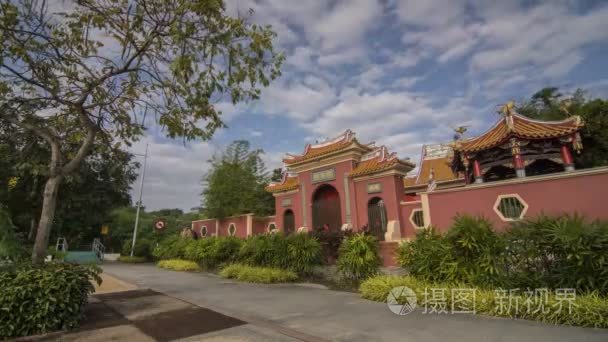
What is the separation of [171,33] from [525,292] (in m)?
7.78

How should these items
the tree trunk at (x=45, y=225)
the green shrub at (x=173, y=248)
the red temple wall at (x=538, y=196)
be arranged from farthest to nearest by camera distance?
the green shrub at (x=173, y=248)
the red temple wall at (x=538, y=196)
the tree trunk at (x=45, y=225)

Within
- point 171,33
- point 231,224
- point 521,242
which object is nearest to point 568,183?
point 521,242

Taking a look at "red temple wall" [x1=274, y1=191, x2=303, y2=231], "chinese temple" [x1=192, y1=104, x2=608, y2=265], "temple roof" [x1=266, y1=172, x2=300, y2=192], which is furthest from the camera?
"temple roof" [x1=266, y1=172, x2=300, y2=192]

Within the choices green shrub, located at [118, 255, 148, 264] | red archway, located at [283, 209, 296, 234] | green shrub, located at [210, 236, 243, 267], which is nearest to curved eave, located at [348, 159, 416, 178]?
red archway, located at [283, 209, 296, 234]

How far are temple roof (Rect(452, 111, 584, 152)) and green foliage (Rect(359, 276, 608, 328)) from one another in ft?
23.1

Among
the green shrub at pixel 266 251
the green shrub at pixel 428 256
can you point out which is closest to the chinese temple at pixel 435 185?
the green shrub at pixel 428 256

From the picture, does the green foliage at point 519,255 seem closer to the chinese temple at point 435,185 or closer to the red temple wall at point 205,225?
the chinese temple at point 435,185

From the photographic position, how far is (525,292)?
567cm

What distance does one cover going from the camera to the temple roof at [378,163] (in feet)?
45.3

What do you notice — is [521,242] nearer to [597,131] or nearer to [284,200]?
[597,131]

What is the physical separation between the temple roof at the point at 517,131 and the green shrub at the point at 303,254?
6.81m

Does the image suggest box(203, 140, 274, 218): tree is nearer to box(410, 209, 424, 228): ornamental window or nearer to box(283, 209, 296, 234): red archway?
box(283, 209, 296, 234): red archway

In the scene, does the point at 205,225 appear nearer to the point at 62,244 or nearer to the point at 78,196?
the point at 78,196

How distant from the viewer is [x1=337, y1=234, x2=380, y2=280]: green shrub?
28.1ft
